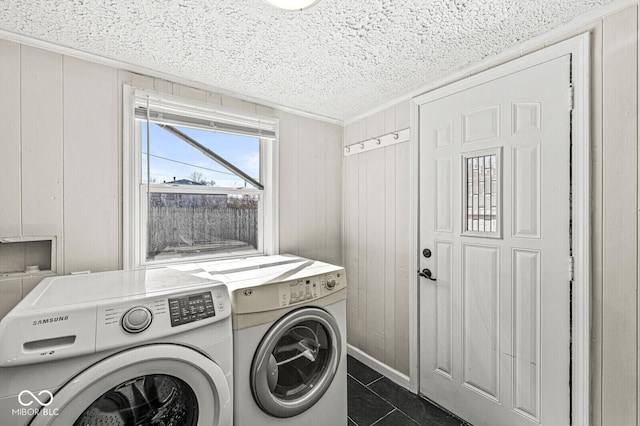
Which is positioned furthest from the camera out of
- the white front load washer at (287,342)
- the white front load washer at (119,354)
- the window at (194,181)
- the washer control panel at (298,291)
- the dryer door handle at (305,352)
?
the window at (194,181)

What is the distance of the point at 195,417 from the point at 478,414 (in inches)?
63.0

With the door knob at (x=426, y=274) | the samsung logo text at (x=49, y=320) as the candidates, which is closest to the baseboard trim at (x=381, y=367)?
the door knob at (x=426, y=274)

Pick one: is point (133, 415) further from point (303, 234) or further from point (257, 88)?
point (257, 88)

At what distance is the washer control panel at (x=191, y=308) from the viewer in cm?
116

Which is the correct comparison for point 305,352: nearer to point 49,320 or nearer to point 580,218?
point 49,320

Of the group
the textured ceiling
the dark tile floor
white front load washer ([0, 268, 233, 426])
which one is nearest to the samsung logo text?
white front load washer ([0, 268, 233, 426])

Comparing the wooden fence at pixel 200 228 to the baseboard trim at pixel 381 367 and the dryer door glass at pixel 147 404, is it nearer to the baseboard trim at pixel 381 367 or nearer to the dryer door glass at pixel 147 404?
the dryer door glass at pixel 147 404

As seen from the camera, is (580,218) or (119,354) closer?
(119,354)

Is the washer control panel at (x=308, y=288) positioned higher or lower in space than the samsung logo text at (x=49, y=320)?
lower

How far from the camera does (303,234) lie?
254 cm

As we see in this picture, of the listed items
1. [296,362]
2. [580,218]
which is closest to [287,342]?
[296,362]

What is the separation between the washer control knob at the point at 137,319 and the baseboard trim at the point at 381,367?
6.16 feet

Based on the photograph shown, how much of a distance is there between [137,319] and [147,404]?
0.41 meters

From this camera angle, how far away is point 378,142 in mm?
2422
